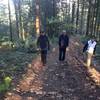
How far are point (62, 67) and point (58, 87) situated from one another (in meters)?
3.63

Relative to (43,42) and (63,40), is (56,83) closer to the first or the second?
(43,42)

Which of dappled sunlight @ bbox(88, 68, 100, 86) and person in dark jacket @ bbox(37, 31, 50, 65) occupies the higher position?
person in dark jacket @ bbox(37, 31, 50, 65)

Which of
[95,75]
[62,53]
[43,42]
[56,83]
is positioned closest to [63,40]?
[62,53]

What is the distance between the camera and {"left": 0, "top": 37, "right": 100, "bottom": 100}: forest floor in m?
9.48

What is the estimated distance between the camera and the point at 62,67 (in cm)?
1423

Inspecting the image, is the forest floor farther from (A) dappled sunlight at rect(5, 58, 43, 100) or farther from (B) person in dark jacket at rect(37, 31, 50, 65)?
(B) person in dark jacket at rect(37, 31, 50, 65)

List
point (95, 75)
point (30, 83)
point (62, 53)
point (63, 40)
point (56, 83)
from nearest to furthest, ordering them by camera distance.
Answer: point (30, 83) < point (56, 83) < point (95, 75) < point (63, 40) < point (62, 53)

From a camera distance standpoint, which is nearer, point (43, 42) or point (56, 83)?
point (56, 83)

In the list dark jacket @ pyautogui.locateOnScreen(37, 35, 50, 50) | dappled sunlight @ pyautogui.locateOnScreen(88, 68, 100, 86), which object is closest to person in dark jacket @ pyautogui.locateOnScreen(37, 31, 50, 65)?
dark jacket @ pyautogui.locateOnScreen(37, 35, 50, 50)

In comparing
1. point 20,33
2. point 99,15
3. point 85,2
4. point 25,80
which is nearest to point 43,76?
point 25,80

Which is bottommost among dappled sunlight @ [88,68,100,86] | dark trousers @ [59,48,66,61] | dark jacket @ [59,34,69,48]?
dappled sunlight @ [88,68,100,86]

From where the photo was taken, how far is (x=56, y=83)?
11.2 meters

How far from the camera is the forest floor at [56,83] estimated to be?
948cm

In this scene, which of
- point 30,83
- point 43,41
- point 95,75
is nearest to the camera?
point 30,83
